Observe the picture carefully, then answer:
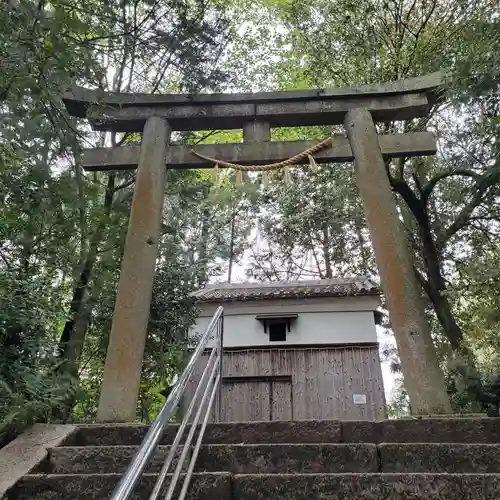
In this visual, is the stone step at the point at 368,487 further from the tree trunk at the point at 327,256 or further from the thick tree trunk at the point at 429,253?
the tree trunk at the point at 327,256

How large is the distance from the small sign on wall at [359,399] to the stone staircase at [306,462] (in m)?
6.37

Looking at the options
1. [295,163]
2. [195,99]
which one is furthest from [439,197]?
[195,99]

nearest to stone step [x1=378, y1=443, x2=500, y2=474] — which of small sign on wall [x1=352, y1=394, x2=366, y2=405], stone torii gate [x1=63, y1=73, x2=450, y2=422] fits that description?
stone torii gate [x1=63, y1=73, x2=450, y2=422]

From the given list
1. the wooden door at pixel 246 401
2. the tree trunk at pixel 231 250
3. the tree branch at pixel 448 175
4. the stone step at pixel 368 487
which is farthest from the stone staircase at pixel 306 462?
the tree trunk at pixel 231 250

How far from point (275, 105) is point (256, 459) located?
4190 millimetres

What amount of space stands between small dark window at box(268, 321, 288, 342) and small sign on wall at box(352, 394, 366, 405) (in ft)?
6.35

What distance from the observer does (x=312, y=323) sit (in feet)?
34.2

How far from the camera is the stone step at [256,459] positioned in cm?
279

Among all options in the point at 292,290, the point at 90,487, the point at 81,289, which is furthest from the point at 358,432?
the point at 292,290

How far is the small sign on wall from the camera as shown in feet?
30.5

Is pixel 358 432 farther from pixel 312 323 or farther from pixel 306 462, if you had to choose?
pixel 312 323

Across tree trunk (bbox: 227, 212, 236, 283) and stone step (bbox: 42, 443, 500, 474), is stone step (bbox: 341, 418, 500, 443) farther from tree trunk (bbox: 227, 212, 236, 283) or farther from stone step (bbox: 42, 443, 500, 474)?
tree trunk (bbox: 227, 212, 236, 283)

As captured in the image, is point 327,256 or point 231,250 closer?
point 327,256

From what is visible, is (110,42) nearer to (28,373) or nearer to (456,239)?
(28,373)
